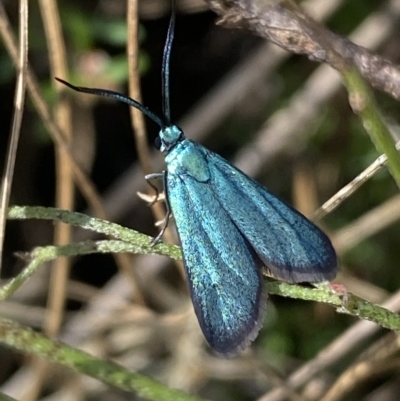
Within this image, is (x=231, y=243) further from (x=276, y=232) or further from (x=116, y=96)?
(x=116, y=96)

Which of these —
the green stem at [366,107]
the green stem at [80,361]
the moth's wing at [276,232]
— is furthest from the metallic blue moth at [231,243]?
the green stem at [366,107]

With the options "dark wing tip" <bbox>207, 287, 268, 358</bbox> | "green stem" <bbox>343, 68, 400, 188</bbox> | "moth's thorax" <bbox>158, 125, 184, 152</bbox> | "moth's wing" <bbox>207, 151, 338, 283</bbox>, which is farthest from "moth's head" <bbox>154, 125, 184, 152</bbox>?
"green stem" <bbox>343, 68, 400, 188</bbox>

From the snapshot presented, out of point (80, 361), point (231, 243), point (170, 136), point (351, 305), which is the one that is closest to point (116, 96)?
point (170, 136)

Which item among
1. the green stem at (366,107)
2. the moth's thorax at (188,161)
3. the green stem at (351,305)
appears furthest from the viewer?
the moth's thorax at (188,161)

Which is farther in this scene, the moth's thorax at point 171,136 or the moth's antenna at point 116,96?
the moth's thorax at point 171,136

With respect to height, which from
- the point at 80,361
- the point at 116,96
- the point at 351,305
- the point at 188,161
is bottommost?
the point at 351,305

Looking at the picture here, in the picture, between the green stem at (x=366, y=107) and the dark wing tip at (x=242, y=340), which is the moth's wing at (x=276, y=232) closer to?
the dark wing tip at (x=242, y=340)

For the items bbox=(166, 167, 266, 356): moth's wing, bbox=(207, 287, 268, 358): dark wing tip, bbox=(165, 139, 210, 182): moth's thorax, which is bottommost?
bbox=(207, 287, 268, 358): dark wing tip

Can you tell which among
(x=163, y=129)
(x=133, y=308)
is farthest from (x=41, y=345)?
(x=133, y=308)

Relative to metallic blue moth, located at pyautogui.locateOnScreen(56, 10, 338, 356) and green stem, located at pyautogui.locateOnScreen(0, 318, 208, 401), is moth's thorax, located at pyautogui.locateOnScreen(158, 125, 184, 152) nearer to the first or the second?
metallic blue moth, located at pyautogui.locateOnScreen(56, 10, 338, 356)
